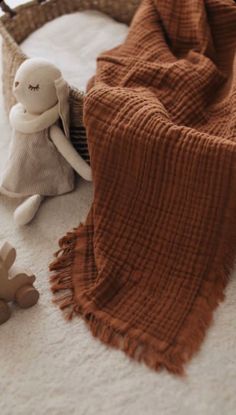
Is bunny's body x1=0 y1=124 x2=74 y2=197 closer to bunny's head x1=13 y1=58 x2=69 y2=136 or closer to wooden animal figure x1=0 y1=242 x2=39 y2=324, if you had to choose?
bunny's head x1=13 y1=58 x2=69 y2=136

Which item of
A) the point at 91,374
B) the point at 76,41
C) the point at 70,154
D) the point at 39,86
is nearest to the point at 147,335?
the point at 91,374

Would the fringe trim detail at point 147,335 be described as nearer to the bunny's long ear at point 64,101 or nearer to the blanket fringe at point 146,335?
the blanket fringe at point 146,335

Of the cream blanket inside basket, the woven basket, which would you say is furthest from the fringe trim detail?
the cream blanket inside basket

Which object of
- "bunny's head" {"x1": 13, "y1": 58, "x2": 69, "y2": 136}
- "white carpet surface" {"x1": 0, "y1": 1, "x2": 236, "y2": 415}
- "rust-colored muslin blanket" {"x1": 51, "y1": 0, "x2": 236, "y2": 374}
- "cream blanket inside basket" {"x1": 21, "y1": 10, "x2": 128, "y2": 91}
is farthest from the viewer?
"cream blanket inside basket" {"x1": 21, "y1": 10, "x2": 128, "y2": 91}

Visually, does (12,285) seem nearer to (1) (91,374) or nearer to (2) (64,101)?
(1) (91,374)

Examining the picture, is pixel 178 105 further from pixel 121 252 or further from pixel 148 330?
pixel 148 330

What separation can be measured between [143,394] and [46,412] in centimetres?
17

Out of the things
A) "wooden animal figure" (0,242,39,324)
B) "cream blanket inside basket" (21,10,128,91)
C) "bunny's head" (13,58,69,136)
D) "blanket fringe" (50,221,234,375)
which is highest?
"bunny's head" (13,58,69,136)

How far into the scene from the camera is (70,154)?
1.23 metres

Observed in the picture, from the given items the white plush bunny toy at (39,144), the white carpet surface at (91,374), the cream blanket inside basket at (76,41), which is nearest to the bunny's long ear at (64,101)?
the white plush bunny toy at (39,144)

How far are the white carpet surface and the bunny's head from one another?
441 millimetres

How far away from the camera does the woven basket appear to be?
4.14 ft

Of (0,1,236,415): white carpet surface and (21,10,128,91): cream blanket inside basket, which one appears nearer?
(0,1,236,415): white carpet surface

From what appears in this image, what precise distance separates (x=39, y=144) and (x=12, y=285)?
382mm
